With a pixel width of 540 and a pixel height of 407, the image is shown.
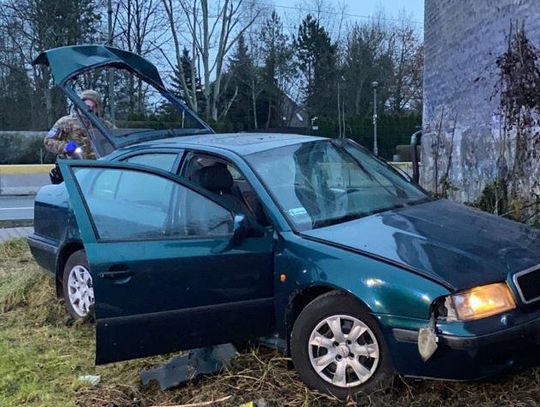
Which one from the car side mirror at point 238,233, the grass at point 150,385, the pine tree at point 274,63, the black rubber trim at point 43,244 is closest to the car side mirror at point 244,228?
the car side mirror at point 238,233

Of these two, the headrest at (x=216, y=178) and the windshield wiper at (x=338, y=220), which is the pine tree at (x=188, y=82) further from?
the windshield wiper at (x=338, y=220)

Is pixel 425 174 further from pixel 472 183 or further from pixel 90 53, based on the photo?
pixel 90 53

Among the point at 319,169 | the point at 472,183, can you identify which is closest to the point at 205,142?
the point at 319,169

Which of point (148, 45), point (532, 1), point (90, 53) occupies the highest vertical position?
point (148, 45)

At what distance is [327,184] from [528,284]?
1.44 metres

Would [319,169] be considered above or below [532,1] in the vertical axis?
below

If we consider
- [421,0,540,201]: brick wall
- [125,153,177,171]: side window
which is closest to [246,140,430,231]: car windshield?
[125,153,177,171]: side window

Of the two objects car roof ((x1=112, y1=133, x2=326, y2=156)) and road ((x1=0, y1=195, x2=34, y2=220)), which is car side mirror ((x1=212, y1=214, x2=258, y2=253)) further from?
road ((x1=0, y1=195, x2=34, y2=220))

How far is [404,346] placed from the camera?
314 cm

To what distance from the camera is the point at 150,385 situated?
13.0 feet

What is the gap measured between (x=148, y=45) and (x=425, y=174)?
108 feet

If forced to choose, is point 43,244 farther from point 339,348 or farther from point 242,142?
point 339,348

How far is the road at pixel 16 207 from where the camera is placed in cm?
1340

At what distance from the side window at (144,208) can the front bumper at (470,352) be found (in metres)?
1.24
